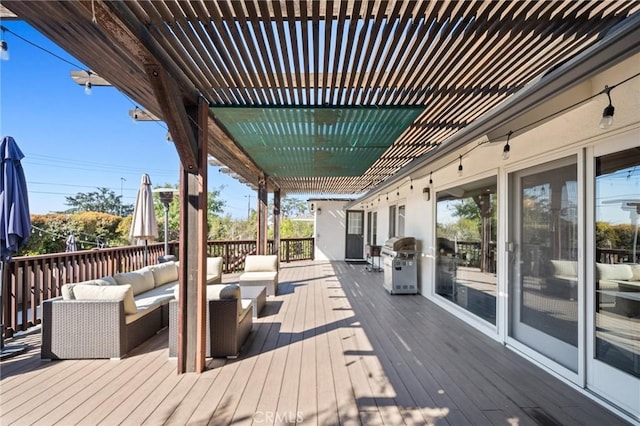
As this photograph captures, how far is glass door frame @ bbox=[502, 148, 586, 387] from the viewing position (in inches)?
99.6

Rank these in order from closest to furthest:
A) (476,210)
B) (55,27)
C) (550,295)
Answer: (55,27) → (550,295) → (476,210)

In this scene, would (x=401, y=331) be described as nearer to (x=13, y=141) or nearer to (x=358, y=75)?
(x=358, y=75)

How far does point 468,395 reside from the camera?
97.4 inches

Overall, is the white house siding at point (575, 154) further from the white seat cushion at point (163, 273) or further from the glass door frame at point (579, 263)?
the white seat cushion at point (163, 273)

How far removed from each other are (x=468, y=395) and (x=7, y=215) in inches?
186

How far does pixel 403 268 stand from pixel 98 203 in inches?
1389

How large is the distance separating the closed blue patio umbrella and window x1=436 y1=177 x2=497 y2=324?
17.8ft

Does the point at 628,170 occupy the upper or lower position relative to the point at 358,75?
lower

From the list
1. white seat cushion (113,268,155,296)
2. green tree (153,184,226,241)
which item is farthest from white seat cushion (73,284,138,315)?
green tree (153,184,226,241)

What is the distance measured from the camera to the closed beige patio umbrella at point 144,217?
5.72m

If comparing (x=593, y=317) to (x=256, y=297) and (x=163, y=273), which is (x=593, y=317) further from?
(x=163, y=273)

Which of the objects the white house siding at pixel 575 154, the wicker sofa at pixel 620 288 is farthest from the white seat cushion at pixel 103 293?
the wicker sofa at pixel 620 288

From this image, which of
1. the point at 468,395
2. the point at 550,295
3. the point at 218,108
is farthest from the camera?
the point at 218,108

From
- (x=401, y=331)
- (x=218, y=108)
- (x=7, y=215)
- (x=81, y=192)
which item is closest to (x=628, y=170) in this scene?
(x=401, y=331)
